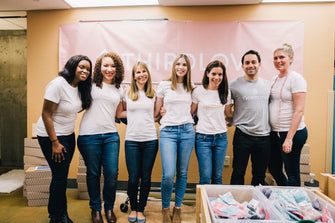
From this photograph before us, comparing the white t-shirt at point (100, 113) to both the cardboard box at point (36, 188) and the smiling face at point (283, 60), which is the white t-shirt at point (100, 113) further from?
the smiling face at point (283, 60)

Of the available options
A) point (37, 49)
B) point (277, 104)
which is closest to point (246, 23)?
point (277, 104)

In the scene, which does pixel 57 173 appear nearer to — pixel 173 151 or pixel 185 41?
pixel 173 151

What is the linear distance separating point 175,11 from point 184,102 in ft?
4.78

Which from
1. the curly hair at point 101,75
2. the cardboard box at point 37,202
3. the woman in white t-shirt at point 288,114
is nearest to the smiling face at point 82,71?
the curly hair at point 101,75

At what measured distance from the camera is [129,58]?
110 inches

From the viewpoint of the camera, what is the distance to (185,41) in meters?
2.75

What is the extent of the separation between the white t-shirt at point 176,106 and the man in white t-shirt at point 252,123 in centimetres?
45

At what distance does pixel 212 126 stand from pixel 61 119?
1241 millimetres

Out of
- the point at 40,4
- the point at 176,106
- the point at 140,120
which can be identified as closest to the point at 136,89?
the point at 140,120

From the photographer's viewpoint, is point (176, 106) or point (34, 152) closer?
point (176, 106)

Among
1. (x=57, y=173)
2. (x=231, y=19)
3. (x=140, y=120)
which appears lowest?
(x=57, y=173)

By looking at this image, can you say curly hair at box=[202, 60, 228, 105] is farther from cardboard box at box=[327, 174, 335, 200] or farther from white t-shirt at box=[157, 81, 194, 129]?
cardboard box at box=[327, 174, 335, 200]

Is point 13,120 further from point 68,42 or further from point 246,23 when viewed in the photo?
point 246,23

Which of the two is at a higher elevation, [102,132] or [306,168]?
[102,132]
